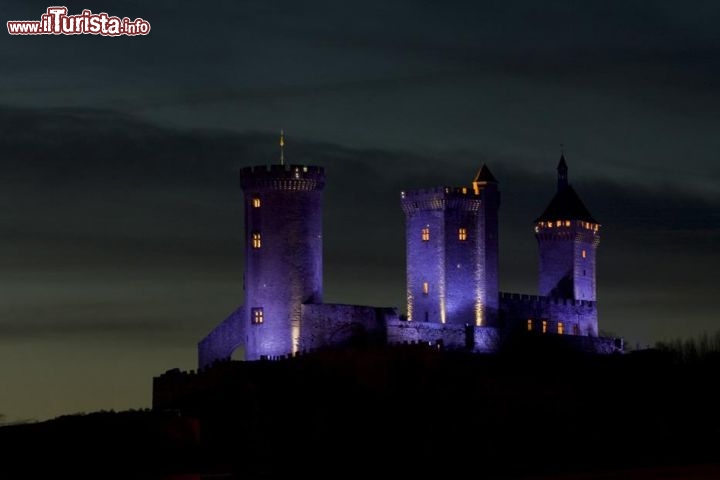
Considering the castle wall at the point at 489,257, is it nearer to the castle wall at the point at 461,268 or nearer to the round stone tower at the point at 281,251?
the castle wall at the point at 461,268

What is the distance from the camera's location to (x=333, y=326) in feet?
326

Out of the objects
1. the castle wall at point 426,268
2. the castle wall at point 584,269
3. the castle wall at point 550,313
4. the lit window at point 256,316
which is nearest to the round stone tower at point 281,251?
the lit window at point 256,316

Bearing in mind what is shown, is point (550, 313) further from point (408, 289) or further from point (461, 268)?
point (408, 289)

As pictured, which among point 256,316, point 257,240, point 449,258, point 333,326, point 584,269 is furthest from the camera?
point 584,269

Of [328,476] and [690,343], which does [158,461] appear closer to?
[328,476]

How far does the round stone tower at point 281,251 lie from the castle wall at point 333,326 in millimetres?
401

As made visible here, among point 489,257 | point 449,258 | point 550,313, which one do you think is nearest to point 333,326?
point 449,258

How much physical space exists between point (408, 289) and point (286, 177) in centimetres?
916

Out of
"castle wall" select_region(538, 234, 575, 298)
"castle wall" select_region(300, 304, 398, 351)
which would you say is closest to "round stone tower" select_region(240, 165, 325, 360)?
"castle wall" select_region(300, 304, 398, 351)

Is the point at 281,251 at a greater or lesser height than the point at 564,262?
lesser

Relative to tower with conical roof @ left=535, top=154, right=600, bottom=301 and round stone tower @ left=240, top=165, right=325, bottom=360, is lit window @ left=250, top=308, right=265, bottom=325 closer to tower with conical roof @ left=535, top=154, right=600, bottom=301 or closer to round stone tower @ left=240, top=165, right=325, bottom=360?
round stone tower @ left=240, top=165, right=325, bottom=360

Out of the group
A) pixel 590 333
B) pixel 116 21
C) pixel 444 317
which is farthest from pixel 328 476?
pixel 590 333

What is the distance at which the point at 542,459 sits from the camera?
285 feet

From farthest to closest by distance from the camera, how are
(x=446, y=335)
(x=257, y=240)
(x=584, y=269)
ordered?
(x=584, y=269) < (x=446, y=335) < (x=257, y=240)
